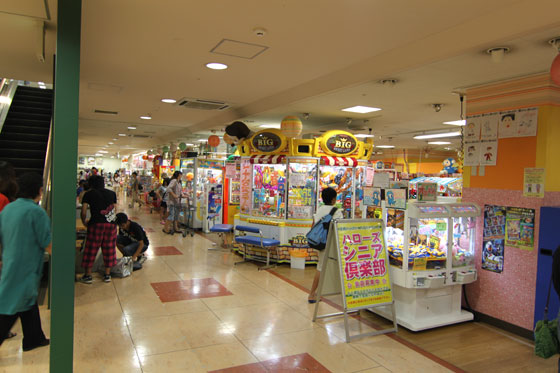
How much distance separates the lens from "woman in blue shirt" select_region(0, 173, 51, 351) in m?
3.02

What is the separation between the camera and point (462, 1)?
9.65 feet

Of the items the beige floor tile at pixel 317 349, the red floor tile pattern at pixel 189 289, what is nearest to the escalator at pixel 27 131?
the red floor tile pattern at pixel 189 289

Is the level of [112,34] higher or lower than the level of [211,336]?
higher

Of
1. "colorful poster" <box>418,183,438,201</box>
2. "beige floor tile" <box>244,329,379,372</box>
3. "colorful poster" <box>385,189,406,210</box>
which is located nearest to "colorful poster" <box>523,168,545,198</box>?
"colorful poster" <box>418,183,438,201</box>

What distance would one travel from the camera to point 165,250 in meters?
8.09

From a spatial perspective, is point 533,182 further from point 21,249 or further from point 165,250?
point 165,250

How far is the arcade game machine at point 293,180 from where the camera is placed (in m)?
7.29

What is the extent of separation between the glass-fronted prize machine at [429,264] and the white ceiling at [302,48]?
1640 mm

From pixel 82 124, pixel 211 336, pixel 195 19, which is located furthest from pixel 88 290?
pixel 82 124

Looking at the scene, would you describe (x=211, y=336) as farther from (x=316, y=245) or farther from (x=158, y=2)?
(x=158, y=2)

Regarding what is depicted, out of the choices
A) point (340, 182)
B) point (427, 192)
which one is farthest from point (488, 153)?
point (340, 182)

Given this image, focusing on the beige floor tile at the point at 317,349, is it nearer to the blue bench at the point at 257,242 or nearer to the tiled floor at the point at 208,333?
the tiled floor at the point at 208,333

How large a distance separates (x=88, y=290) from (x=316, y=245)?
3.30m

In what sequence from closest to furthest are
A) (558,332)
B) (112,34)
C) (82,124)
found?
1. (558,332)
2. (112,34)
3. (82,124)
